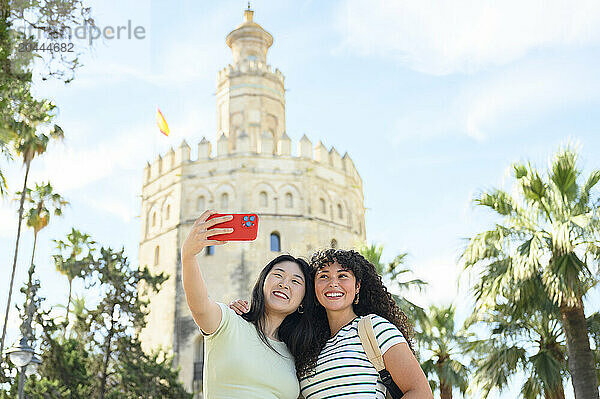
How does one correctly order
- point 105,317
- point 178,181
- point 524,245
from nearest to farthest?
point 524,245 < point 105,317 < point 178,181

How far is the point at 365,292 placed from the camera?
3.60 m

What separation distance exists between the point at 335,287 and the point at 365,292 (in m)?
0.24

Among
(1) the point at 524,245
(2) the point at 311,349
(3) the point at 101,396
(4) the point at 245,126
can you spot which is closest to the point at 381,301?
(2) the point at 311,349

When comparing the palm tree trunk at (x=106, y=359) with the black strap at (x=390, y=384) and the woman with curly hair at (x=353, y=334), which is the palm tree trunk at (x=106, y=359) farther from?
the black strap at (x=390, y=384)

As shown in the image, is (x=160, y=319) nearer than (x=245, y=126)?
Yes

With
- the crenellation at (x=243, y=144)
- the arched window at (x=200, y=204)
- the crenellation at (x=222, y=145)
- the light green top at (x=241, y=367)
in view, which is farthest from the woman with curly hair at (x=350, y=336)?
the crenellation at (x=222, y=145)

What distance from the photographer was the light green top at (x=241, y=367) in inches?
122

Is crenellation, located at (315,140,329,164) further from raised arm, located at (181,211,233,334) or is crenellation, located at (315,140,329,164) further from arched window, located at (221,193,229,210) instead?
raised arm, located at (181,211,233,334)

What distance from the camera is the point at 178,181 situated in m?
30.1

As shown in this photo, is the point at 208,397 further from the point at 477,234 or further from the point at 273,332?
the point at 477,234

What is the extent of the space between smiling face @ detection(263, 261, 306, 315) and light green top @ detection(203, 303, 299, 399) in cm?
26

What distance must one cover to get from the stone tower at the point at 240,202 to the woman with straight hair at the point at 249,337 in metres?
23.7

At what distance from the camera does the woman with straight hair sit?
10.1ft

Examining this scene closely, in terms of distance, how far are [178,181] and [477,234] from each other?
20.0m
